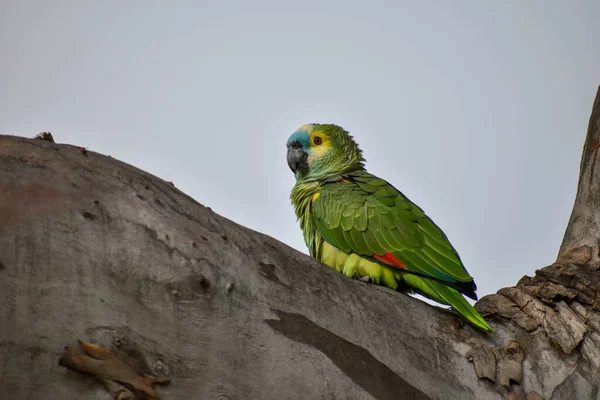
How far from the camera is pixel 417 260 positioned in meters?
3.79

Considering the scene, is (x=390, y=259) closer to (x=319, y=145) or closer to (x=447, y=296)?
(x=447, y=296)

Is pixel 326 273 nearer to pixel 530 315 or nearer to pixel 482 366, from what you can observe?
pixel 482 366

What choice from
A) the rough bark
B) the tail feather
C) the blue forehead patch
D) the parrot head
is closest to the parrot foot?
the rough bark

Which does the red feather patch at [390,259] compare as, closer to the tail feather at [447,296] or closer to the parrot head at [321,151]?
the tail feather at [447,296]

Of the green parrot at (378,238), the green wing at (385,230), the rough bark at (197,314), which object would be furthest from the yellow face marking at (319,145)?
the rough bark at (197,314)

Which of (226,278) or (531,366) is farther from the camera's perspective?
(531,366)

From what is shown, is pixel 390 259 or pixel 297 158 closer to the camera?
pixel 390 259

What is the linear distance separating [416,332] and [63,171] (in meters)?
1.57

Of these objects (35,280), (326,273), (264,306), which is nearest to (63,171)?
(35,280)

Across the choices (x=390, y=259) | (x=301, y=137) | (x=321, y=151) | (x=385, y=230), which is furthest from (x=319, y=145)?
(x=390, y=259)

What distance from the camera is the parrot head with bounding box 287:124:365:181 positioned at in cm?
529

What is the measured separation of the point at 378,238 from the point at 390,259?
166mm

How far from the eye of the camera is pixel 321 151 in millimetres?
5344

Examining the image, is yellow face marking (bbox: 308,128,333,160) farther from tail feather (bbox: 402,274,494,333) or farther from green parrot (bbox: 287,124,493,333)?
tail feather (bbox: 402,274,494,333)
